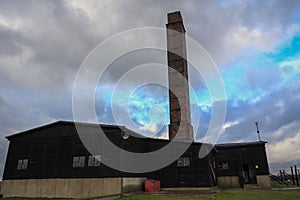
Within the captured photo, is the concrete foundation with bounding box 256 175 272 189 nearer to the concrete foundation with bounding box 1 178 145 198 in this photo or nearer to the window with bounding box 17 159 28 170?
the concrete foundation with bounding box 1 178 145 198

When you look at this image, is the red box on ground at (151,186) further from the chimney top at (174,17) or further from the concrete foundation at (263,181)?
the chimney top at (174,17)

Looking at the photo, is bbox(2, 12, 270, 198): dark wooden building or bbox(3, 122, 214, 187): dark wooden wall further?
bbox(3, 122, 214, 187): dark wooden wall

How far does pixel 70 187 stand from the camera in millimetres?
22297

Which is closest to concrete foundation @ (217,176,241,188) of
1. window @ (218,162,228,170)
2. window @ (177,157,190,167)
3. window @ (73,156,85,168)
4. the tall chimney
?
window @ (218,162,228,170)

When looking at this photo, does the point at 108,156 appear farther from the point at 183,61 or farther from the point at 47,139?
the point at 183,61

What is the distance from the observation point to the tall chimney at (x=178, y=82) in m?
35.0

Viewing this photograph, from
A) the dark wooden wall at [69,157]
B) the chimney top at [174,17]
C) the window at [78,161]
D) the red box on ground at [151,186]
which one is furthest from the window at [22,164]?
the chimney top at [174,17]

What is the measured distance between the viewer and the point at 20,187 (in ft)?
78.4

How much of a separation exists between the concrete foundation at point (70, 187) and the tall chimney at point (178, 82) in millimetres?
12226

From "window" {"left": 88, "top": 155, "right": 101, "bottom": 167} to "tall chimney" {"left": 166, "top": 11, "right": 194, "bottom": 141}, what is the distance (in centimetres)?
1430

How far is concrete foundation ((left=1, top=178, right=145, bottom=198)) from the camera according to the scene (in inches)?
839

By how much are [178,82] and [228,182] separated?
49.7 feet

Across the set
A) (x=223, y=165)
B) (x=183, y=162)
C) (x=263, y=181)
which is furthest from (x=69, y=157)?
(x=263, y=181)

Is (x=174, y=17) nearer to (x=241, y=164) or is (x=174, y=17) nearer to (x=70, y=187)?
(x=241, y=164)
